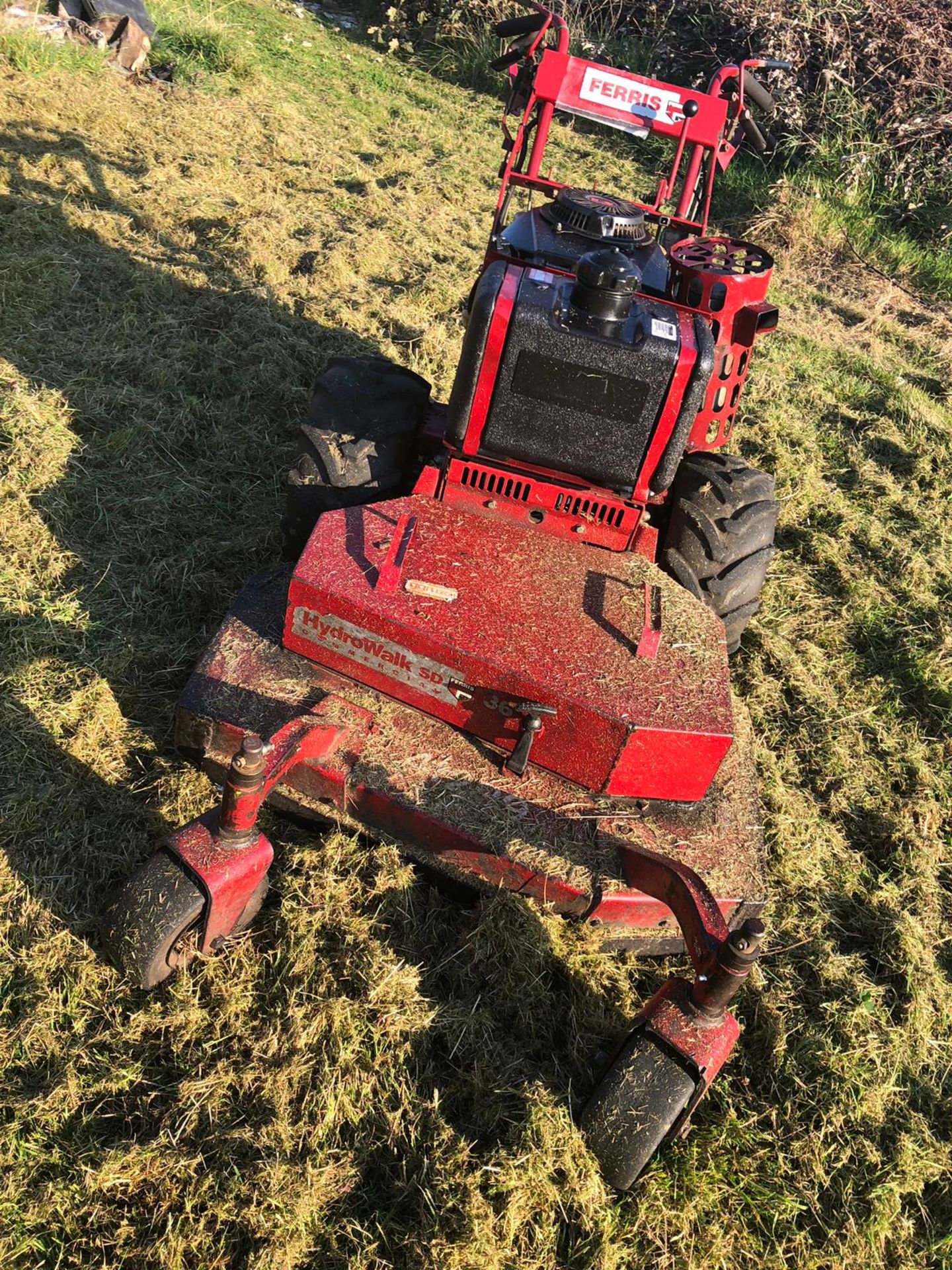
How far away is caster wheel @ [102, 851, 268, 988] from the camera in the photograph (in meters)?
2.75

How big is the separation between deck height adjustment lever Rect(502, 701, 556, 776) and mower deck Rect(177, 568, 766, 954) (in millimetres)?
73

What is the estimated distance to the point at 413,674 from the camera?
10.7ft

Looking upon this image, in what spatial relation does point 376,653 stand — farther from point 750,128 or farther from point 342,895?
point 750,128

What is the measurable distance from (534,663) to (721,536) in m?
1.18

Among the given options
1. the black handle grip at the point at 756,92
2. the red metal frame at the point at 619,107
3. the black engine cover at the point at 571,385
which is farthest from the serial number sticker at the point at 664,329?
the black handle grip at the point at 756,92

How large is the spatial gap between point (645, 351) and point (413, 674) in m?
1.31

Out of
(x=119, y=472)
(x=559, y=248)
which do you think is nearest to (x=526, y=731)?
(x=559, y=248)

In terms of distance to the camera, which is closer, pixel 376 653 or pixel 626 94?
pixel 376 653

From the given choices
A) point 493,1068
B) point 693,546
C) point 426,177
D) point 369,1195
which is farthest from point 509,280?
point 426,177

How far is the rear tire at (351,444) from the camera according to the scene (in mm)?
3936

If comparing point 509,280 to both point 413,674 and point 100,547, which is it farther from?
point 100,547

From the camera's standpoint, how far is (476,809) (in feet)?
10.3

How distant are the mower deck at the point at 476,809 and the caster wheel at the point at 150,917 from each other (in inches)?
19.8

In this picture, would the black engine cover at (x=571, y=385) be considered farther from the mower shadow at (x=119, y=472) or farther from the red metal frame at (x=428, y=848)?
the mower shadow at (x=119, y=472)
